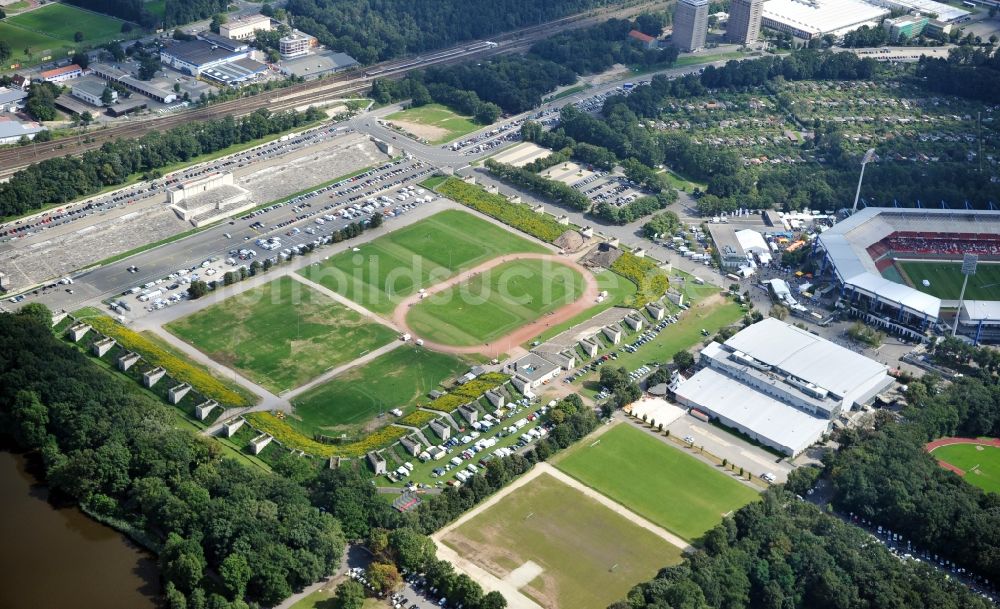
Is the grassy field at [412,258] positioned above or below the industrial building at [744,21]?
below

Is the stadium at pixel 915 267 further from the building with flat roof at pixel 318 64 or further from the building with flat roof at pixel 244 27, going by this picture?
the building with flat roof at pixel 244 27

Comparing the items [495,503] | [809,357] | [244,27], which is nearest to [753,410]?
[809,357]

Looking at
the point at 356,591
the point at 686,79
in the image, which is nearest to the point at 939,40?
the point at 686,79

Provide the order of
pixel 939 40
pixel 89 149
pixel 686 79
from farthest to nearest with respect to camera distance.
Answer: pixel 939 40, pixel 686 79, pixel 89 149

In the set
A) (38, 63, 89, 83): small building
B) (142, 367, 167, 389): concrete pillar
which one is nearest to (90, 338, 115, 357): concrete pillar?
(142, 367, 167, 389): concrete pillar

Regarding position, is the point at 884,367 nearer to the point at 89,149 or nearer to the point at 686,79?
the point at 686,79

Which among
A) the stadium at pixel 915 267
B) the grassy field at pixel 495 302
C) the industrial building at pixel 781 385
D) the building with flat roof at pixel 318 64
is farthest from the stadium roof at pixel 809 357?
the building with flat roof at pixel 318 64
